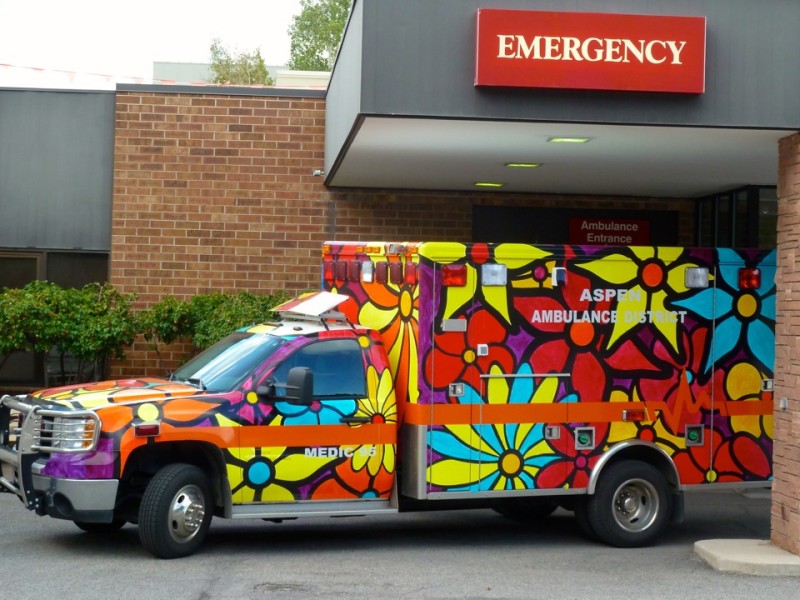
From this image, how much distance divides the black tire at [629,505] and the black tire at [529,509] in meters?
0.49

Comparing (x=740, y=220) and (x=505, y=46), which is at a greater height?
(x=505, y=46)

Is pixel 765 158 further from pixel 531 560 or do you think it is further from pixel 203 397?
pixel 203 397

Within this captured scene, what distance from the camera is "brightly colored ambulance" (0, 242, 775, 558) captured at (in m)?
9.20

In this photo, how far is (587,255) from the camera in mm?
10383

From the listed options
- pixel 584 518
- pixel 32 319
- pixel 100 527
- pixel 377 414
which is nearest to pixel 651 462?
pixel 584 518

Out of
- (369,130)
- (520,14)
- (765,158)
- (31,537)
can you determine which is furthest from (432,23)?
(31,537)

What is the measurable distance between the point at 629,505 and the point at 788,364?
1941 millimetres

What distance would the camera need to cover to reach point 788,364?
32.3 ft

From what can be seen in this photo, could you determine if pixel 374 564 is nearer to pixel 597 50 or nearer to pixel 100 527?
pixel 100 527

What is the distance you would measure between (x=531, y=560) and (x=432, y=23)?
468 cm

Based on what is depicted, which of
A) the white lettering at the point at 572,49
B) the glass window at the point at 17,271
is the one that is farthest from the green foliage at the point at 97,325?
the white lettering at the point at 572,49

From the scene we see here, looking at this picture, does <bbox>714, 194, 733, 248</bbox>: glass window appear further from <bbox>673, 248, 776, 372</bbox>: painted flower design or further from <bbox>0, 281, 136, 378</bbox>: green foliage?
<bbox>0, 281, 136, 378</bbox>: green foliage

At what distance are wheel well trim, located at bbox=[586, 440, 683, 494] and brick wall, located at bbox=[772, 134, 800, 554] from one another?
2.91ft

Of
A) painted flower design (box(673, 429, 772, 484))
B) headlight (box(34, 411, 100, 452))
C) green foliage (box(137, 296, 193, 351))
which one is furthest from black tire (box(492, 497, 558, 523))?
green foliage (box(137, 296, 193, 351))
